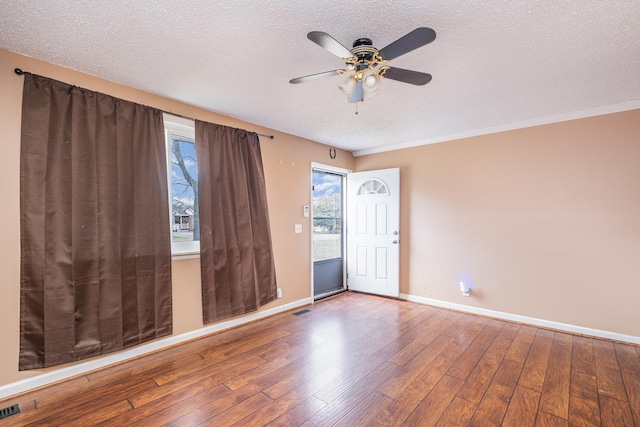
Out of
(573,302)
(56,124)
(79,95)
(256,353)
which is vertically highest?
(79,95)

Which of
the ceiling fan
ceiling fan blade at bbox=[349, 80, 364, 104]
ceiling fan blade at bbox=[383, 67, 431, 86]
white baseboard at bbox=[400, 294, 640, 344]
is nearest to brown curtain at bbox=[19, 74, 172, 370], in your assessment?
the ceiling fan

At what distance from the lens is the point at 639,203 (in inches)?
Answer: 116

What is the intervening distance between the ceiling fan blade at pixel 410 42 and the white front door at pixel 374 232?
2.96m

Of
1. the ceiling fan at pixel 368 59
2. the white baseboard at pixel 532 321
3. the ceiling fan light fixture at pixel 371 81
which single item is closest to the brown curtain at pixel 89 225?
the ceiling fan at pixel 368 59

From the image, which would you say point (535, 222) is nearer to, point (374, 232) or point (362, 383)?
point (374, 232)

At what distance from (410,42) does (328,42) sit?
445 mm

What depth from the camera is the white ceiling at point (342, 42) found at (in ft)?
5.45

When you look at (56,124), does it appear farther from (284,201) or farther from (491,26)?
(491,26)

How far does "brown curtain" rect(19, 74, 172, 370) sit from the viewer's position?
2148mm

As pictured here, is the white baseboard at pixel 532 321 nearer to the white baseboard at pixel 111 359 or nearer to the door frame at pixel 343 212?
the door frame at pixel 343 212

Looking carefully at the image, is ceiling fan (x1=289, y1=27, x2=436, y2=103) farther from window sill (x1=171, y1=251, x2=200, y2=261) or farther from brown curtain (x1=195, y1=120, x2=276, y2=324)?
window sill (x1=171, y1=251, x2=200, y2=261)

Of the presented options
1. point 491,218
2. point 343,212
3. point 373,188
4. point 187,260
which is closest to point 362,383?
point 187,260

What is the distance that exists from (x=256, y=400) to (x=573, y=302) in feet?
11.6

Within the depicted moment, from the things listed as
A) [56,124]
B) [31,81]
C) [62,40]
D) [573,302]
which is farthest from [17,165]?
[573,302]
